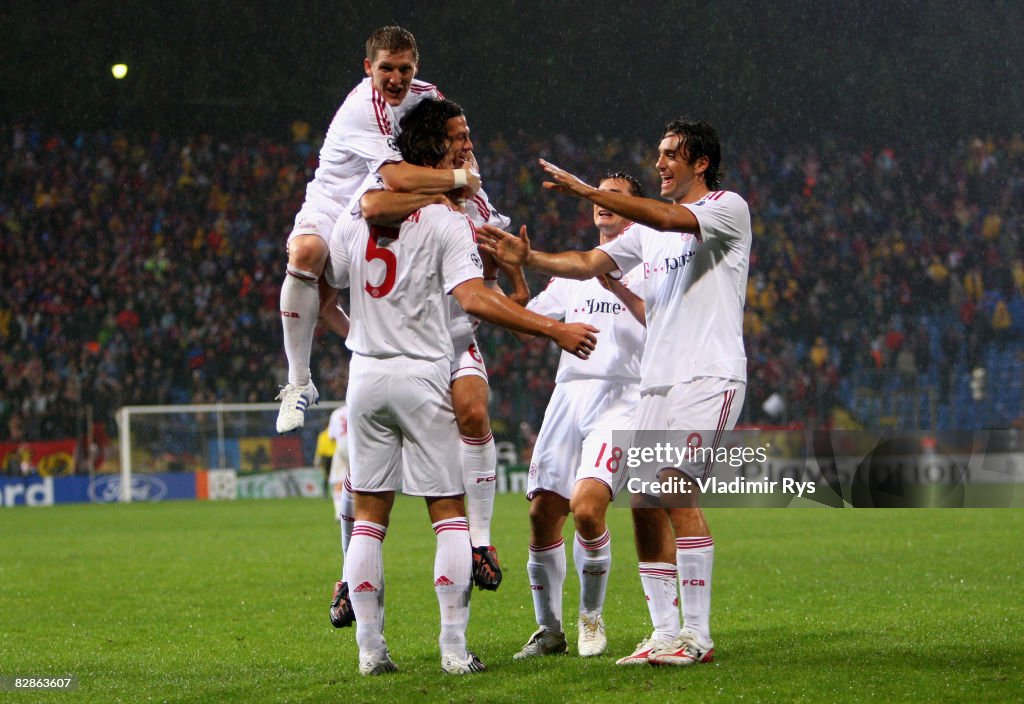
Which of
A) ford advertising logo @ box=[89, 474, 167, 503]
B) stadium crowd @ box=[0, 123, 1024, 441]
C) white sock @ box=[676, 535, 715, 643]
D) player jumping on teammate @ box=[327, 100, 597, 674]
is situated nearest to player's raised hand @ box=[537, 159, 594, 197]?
player jumping on teammate @ box=[327, 100, 597, 674]

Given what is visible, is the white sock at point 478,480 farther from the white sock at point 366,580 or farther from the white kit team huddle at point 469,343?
the white sock at point 366,580

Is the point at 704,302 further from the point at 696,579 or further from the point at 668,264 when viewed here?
the point at 696,579

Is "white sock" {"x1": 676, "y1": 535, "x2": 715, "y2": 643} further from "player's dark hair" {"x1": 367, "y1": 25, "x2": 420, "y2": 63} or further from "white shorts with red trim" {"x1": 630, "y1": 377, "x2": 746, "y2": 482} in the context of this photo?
"player's dark hair" {"x1": 367, "y1": 25, "x2": 420, "y2": 63}

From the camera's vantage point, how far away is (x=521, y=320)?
4703mm

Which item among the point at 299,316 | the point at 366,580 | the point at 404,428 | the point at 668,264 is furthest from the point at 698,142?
the point at 366,580

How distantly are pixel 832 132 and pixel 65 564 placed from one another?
21919mm

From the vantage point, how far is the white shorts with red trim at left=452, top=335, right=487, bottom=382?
210 inches

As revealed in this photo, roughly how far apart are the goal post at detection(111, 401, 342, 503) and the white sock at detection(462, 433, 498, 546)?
18506mm

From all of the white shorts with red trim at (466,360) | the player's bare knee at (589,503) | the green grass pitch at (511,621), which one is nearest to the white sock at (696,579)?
the green grass pitch at (511,621)

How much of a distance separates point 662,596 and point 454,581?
92 centimetres

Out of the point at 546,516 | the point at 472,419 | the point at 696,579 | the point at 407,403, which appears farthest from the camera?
the point at 546,516

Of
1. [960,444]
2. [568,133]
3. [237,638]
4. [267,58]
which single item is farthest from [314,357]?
[237,638]

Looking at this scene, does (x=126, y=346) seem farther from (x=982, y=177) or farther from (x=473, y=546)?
(x=473, y=546)

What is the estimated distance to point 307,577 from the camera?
10.0 meters
